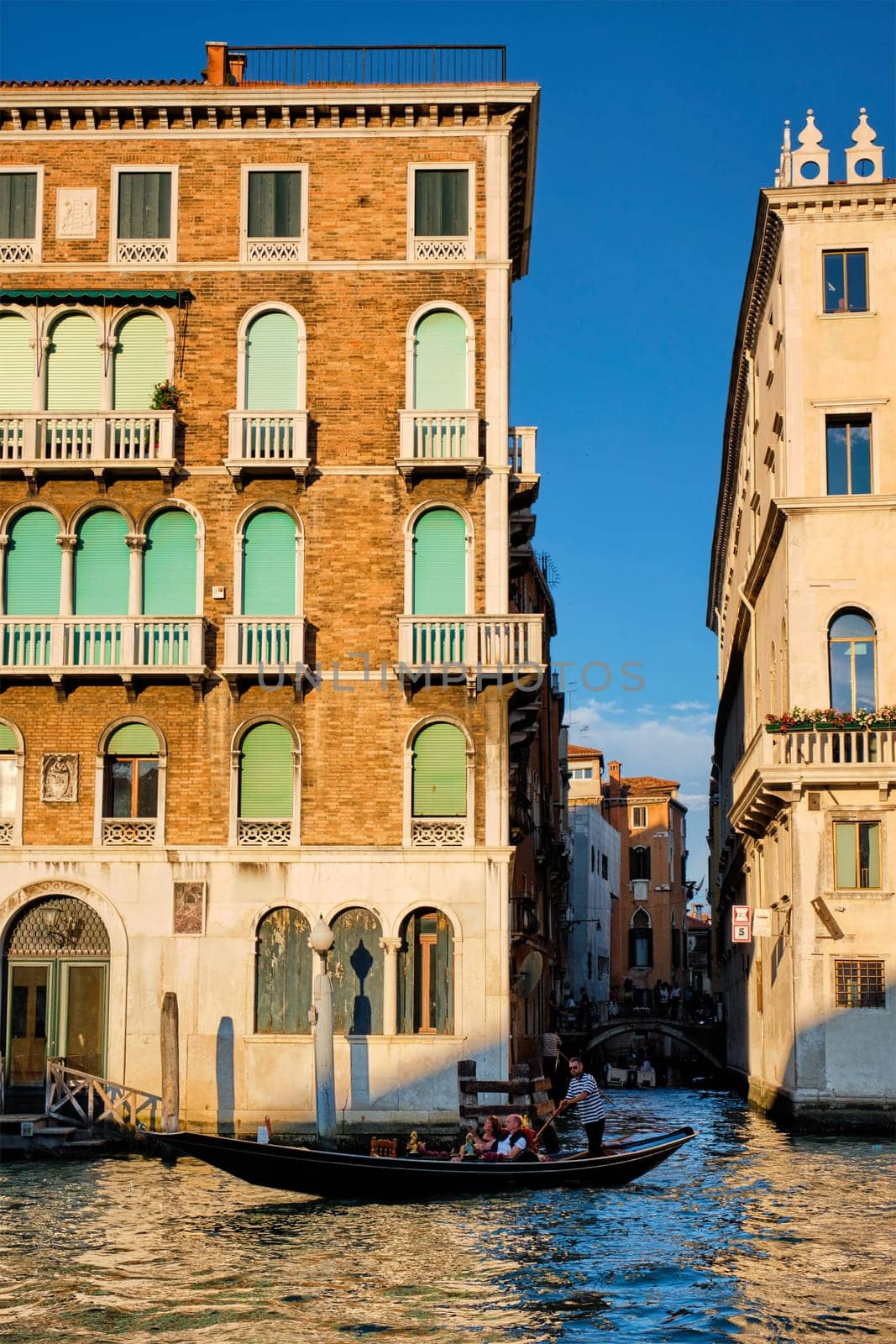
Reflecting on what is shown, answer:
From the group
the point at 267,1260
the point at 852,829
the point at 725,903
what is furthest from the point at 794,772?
the point at 725,903

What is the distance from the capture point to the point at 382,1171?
21.3 metres

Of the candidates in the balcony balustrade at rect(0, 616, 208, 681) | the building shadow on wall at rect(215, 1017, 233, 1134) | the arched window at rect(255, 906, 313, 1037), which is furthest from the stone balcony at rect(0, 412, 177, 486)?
the building shadow on wall at rect(215, 1017, 233, 1134)

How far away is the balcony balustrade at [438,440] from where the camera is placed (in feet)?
93.8

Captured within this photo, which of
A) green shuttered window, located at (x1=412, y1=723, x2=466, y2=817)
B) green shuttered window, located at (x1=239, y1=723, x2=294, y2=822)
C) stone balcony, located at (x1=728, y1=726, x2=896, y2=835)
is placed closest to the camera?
green shuttered window, located at (x1=412, y1=723, x2=466, y2=817)

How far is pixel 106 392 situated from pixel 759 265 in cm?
1393

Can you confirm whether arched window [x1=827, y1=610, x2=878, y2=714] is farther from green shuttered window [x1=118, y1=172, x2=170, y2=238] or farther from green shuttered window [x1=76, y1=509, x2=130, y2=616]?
green shuttered window [x1=118, y1=172, x2=170, y2=238]

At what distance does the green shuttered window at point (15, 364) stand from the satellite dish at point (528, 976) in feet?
43.9

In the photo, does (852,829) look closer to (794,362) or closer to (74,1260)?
(794,362)

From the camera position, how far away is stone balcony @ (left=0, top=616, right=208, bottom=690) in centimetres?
2816

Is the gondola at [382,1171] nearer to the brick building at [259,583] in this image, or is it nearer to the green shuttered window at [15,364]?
the brick building at [259,583]

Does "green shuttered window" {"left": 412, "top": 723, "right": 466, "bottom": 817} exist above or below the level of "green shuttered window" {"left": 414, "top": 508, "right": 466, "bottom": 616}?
below

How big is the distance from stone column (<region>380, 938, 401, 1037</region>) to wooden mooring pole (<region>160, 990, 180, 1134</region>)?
3.30 meters

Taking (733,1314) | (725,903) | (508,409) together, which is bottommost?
(733,1314)

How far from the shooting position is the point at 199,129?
98.2 feet
